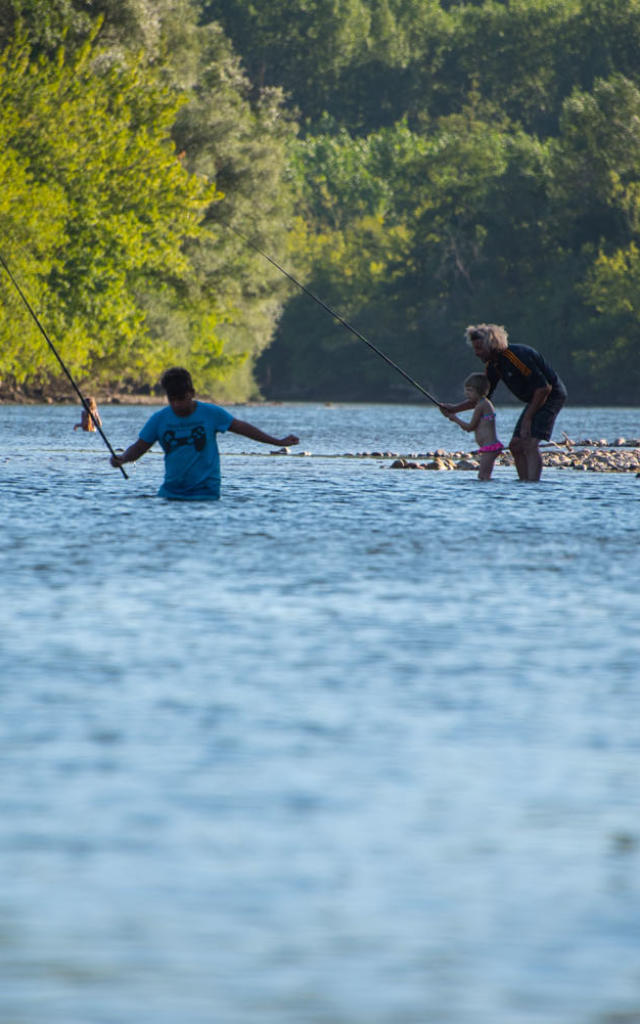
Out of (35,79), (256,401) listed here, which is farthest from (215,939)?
(256,401)

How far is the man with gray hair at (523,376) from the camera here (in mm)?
15844

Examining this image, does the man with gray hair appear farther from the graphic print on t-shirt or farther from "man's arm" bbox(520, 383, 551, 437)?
the graphic print on t-shirt

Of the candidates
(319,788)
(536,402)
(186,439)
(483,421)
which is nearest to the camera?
(319,788)

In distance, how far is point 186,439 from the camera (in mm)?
13594

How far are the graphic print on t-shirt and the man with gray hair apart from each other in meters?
2.83

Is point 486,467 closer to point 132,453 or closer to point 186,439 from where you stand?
point 186,439

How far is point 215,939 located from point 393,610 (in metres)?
4.95

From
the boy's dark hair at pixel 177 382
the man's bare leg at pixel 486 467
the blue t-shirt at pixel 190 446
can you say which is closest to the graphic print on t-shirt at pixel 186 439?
the blue t-shirt at pixel 190 446

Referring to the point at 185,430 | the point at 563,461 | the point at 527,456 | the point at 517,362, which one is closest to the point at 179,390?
the point at 185,430

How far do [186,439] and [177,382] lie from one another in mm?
665

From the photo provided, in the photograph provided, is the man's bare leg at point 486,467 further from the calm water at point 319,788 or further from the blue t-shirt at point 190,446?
the calm water at point 319,788

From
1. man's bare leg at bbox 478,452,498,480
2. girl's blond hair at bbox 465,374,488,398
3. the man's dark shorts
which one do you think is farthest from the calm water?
man's bare leg at bbox 478,452,498,480

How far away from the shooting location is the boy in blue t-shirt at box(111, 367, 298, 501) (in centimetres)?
1307

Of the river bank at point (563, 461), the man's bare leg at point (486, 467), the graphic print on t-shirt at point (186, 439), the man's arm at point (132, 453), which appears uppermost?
the graphic print on t-shirt at point (186, 439)
